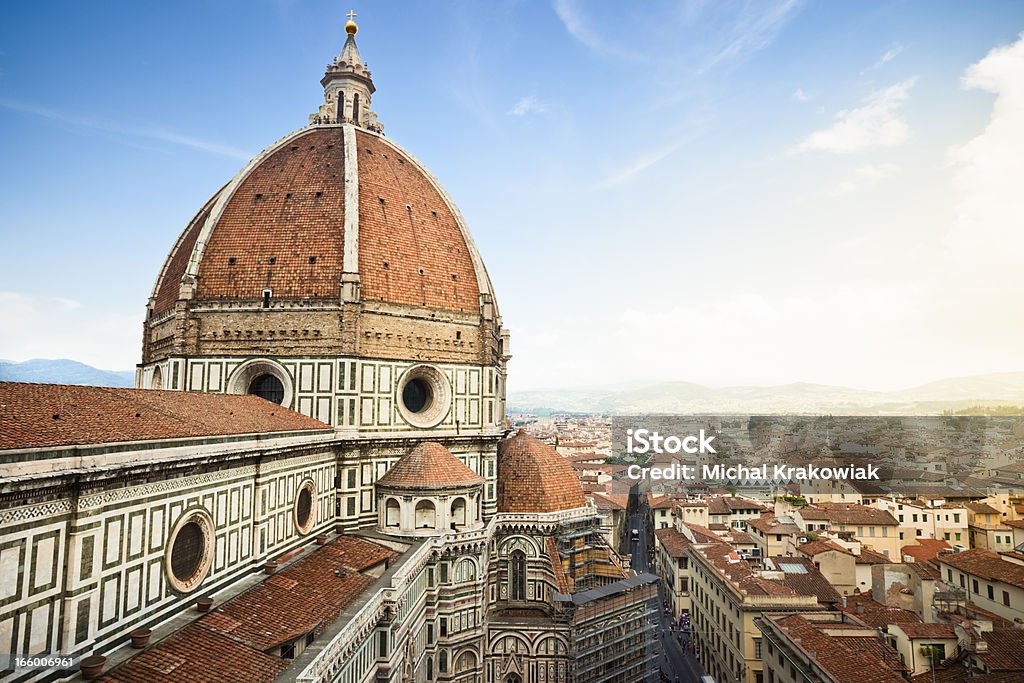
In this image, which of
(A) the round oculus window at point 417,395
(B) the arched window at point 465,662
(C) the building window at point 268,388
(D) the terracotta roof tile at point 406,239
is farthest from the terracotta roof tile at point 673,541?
(C) the building window at point 268,388

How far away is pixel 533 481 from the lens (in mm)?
27484

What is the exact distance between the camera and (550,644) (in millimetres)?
23984

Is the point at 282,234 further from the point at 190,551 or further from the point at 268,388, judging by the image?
the point at 190,551

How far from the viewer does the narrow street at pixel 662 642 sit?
99.1ft

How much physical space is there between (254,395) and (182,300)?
4.32 metres

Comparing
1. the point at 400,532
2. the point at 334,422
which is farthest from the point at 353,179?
the point at 400,532

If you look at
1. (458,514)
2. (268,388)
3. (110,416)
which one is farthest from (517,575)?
(110,416)

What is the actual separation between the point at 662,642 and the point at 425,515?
21021mm

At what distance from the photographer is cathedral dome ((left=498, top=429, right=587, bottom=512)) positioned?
27.0 m

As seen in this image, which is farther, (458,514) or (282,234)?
(282,234)

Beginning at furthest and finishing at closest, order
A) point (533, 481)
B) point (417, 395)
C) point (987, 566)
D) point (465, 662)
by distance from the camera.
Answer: point (987, 566), point (533, 481), point (417, 395), point (465, 662)

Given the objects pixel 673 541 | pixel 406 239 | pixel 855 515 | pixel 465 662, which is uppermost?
pixel 406 239

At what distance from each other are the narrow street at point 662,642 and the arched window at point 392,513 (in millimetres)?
12837

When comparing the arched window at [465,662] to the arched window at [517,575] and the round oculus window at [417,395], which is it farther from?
the round oculus window at [417,395]
